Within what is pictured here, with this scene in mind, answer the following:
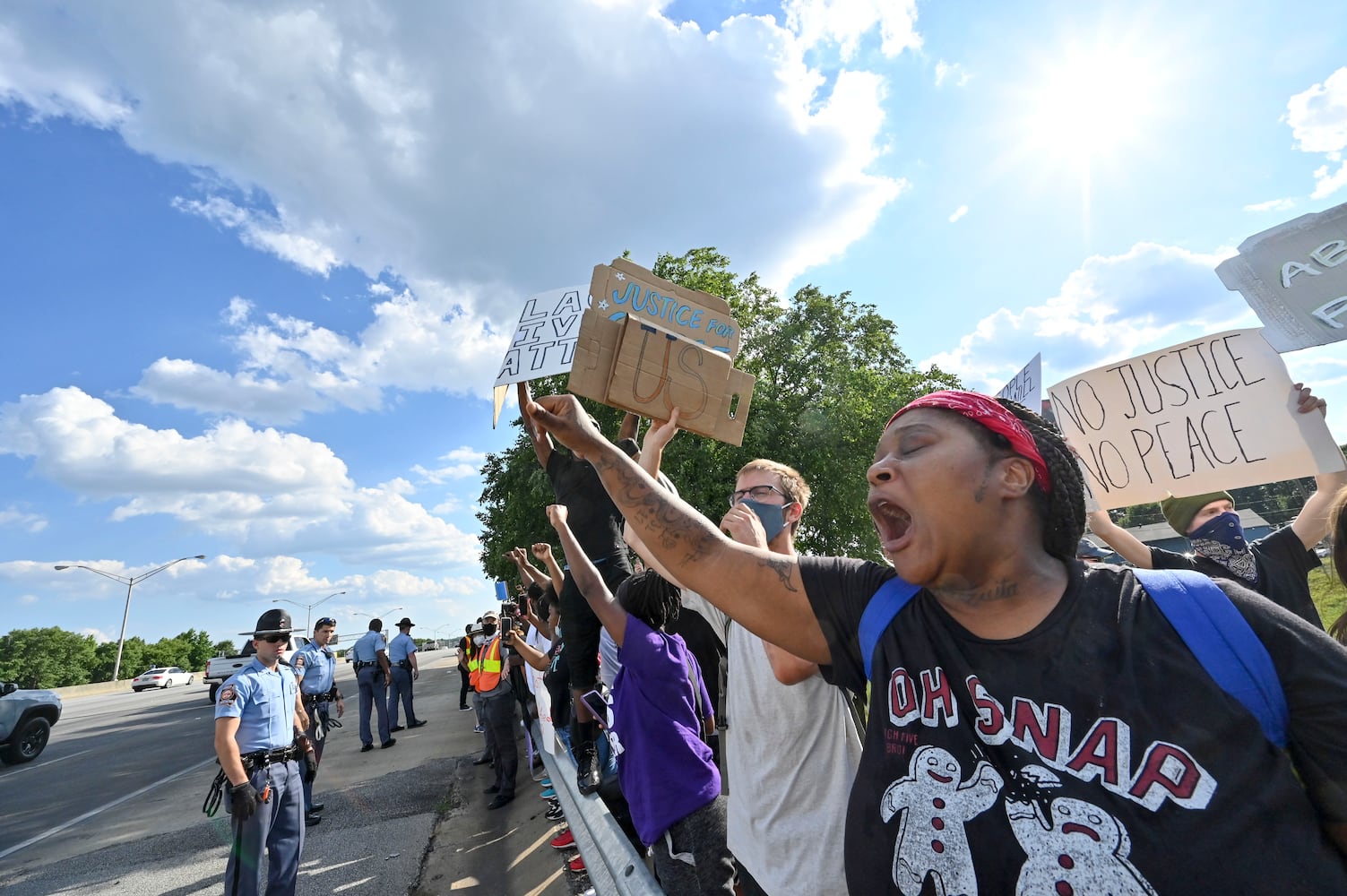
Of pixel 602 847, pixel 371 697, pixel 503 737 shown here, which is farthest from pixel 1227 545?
pixel 371 697

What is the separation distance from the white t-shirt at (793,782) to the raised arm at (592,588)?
87 cm

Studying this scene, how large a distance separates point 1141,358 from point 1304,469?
2.83 ft

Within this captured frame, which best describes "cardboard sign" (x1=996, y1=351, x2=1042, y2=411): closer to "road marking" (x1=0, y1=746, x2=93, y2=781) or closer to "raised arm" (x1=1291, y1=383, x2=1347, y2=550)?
"raised arm" (x1=1291, y1=383, x2=1347, y2=550)

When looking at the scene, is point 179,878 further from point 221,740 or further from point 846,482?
point 846,482

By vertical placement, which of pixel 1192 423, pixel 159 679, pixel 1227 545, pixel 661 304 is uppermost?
pixel 661 304

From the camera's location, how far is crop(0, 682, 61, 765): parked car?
1168 centimetres

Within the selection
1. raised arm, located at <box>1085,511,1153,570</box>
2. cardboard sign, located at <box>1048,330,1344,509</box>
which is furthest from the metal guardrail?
cardboard sign, located at <box>1048,330,1344,509</box>

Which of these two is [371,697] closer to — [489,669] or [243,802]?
[489,669]

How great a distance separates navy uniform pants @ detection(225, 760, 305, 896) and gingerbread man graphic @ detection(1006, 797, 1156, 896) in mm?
4681

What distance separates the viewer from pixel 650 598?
294cm

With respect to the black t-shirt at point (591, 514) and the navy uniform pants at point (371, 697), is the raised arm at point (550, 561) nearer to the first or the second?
the black t-shirt at point (591, 514)

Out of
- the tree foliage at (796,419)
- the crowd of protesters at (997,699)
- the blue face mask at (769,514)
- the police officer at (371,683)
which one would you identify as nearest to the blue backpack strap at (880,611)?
the crowd of protesters at (997,699)

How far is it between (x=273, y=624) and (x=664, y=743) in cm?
369

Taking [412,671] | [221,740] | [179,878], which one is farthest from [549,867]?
[412,671]
